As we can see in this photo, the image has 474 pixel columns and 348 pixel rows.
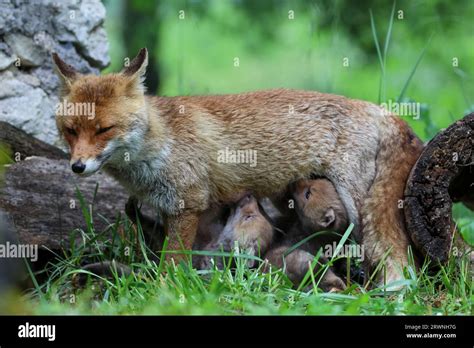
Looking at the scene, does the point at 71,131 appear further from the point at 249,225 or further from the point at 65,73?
the point at 249,225

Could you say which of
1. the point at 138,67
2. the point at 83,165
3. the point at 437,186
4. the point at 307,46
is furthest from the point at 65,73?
the point at 307,46

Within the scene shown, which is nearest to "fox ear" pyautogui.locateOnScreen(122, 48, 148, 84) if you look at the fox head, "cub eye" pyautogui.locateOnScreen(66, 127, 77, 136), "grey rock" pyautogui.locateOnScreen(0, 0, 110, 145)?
the fox head

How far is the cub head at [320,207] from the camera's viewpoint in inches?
323

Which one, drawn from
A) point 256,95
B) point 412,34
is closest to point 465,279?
point 256,95

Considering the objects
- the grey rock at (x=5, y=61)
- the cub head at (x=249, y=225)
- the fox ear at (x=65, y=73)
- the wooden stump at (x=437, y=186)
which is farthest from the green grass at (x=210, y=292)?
the grey rock at (x=5, y=61)

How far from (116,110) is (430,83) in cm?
1265

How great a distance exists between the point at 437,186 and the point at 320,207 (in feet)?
4.09

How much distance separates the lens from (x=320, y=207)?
26.9 ft

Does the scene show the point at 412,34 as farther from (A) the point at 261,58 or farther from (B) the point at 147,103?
(B) the point at 147,103

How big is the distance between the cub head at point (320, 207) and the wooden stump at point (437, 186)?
781 mm

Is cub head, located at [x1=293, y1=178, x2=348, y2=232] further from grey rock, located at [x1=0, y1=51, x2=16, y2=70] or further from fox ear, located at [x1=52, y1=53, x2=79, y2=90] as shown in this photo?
grey rock, located at [x1=0, y1=51, x2=16, y2=70]

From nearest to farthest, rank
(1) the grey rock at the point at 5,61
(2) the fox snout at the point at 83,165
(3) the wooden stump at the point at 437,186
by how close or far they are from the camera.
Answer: (2) the fox snout at the point at 83,165 → (3) the wooden stump at the point at 437,186 → (1) the grey rock at the point at 5,61

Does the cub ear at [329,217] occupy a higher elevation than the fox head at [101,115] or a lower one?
lower

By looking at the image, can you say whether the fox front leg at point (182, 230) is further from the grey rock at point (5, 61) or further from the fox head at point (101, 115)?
the grey rock at point (5, 61)
